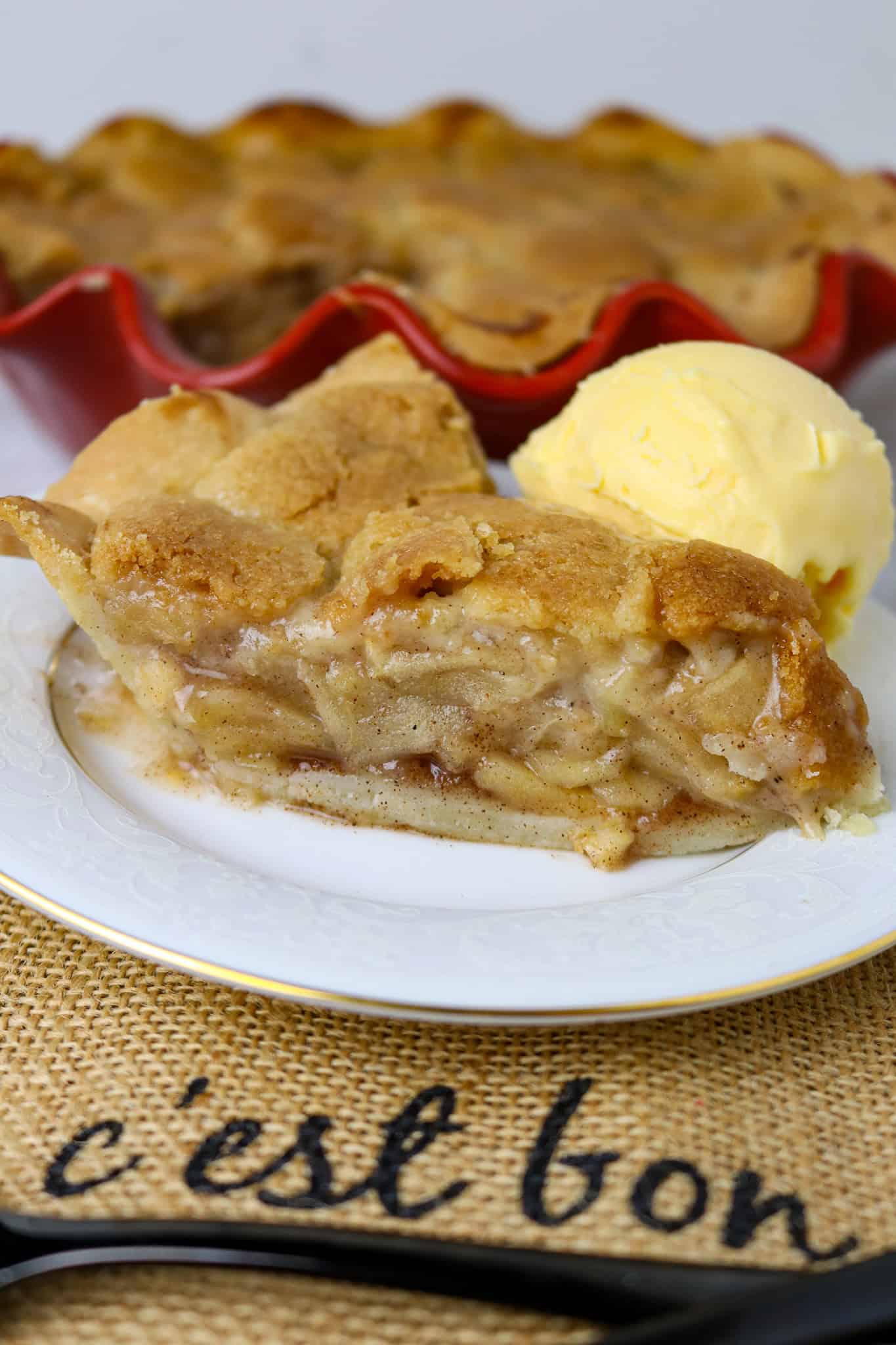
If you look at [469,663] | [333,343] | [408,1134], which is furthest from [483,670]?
[333,343]

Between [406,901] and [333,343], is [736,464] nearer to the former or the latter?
[406,901]

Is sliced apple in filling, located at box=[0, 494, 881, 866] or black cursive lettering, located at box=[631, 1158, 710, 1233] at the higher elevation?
sliced apple in filling, located at box=[0, 494, 881, 866]

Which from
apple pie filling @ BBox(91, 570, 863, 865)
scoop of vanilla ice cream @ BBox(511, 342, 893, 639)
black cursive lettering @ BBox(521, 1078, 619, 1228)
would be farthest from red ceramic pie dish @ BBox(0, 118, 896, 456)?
black cursive lettering @ BBox(521, 1078, 619, 1228)

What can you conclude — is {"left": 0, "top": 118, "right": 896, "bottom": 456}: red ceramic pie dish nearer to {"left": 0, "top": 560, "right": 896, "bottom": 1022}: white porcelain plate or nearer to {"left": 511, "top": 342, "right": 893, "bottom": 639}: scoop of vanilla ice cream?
{"left": 511, "top": 342, "right": 893, "bottom": 639}: scoop of vanilla ice cream

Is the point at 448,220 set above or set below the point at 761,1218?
above

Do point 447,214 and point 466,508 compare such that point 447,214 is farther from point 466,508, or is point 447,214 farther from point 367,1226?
point 367,1226

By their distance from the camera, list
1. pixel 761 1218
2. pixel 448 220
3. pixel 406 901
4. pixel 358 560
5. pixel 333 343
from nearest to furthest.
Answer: pixel 761 1218, pixel 406 901, pixel 358 560, pixel 333 343, pixel 448 220

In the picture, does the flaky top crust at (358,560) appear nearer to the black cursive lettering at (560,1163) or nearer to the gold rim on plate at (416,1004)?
the gold rim on plate at (416,1004)
